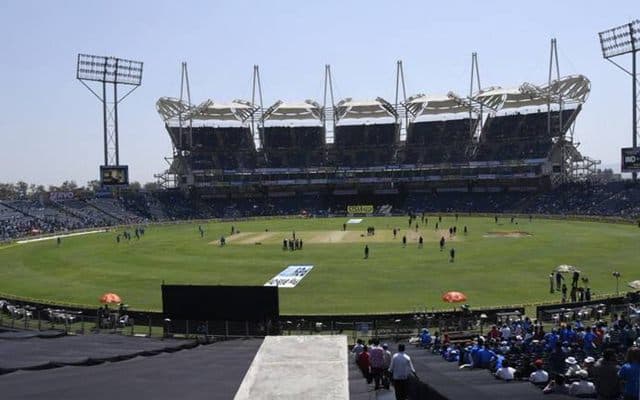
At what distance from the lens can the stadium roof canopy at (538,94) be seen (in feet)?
337

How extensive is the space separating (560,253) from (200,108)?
8748cm

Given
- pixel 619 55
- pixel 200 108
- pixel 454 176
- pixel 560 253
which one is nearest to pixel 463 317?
pixel 560 253

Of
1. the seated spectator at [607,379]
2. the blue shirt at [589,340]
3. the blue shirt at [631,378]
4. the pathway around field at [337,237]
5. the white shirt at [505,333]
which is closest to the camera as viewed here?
the blue shirt at [631,378]

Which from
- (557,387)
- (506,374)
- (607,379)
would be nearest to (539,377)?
(506,374)

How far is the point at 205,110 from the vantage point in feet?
399

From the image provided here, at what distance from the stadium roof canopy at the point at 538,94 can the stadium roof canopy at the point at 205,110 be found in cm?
4647

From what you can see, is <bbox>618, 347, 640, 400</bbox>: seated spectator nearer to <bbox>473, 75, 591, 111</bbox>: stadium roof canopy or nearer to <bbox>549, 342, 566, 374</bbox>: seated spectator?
<bbox>549, 342, 566, 374</bbox>: seated spectator

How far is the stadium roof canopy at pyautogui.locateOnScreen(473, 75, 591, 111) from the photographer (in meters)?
103

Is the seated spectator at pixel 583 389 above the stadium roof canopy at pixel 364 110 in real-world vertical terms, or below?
below

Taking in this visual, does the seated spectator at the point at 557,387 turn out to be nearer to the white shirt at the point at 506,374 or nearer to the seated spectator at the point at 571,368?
the white shirt at the point at 506,374

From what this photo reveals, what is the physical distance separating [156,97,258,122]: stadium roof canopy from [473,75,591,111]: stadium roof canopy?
46.5m

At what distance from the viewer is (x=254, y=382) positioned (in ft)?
42.7

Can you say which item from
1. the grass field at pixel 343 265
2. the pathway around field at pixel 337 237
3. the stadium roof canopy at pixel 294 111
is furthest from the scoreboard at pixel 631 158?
the stadium roof canopy at pixel 294 111

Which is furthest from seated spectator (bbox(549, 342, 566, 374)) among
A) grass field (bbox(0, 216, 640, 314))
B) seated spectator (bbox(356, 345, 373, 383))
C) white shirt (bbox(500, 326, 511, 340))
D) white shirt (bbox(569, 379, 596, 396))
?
grass field (bbox(0, 216, 640, 314))
